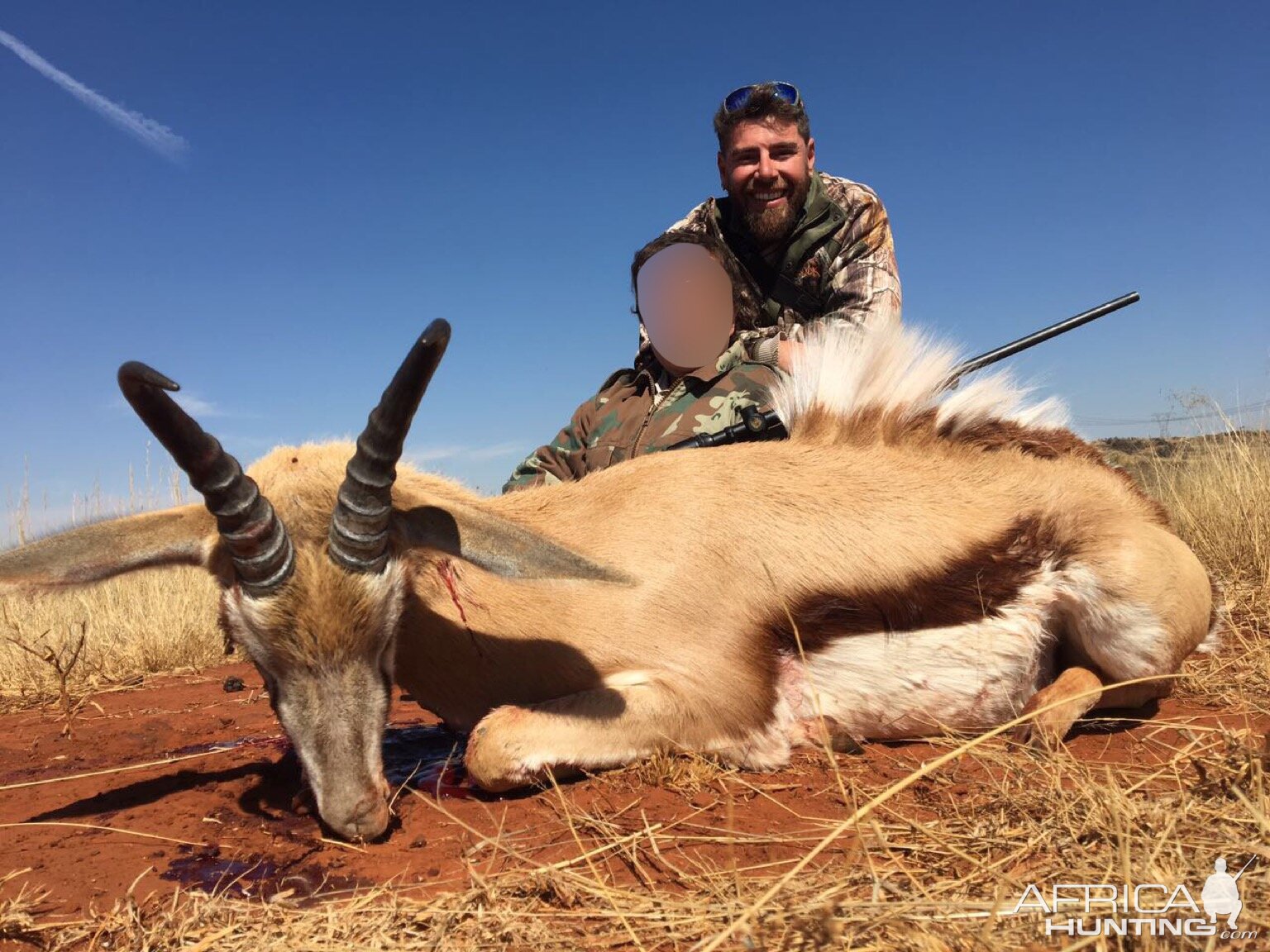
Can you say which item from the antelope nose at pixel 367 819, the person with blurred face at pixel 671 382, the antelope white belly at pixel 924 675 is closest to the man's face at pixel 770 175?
the person with blurred face at pixel 671 382

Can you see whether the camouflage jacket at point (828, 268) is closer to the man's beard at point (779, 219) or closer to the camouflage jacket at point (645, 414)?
the man's beard at point (779, 219)

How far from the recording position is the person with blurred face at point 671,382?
18.7 ft

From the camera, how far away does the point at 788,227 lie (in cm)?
723

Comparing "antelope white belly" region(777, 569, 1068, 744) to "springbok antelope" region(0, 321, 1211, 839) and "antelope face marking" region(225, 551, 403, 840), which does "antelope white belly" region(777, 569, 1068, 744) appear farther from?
"antelope face marking" region(225, 551, 403, 840)

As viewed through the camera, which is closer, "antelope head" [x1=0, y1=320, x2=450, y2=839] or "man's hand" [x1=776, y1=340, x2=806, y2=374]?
"antelope head" [x1=0, y1=320, x2=450, y2=839]

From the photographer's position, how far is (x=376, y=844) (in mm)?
2791

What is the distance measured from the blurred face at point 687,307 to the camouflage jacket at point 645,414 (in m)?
0.13

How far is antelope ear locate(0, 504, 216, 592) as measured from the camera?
286 centimetres

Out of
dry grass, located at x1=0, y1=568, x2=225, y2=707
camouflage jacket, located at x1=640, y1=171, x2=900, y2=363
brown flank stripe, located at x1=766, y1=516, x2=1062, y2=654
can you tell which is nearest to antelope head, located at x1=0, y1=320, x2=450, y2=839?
brown flank stripe, located at x1=766, y1=516, x2=1062, y2=654

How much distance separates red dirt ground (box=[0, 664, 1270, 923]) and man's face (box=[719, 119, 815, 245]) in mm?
4733

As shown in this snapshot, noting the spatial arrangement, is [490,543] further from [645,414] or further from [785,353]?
[785,353]

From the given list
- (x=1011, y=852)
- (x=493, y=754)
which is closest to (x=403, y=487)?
(x=493, y=754)

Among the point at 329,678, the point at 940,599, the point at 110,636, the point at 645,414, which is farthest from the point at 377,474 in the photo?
the point at 110,636

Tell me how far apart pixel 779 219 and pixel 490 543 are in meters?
5.13
